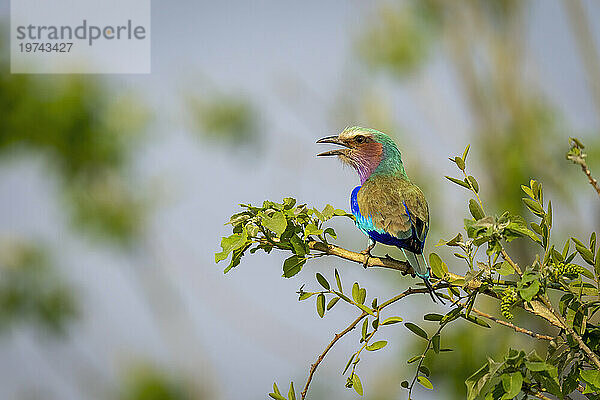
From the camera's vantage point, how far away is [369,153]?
70 cm

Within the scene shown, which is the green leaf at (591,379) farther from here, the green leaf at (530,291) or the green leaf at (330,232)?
the green leaf at (330,232)

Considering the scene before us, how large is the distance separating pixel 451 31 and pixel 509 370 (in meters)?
1.54

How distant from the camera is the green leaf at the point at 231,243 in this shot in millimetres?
457

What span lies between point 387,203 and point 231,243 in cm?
19

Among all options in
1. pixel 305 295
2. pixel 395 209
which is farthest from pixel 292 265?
pixel 395 209

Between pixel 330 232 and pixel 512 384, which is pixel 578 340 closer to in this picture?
pixel 512 384

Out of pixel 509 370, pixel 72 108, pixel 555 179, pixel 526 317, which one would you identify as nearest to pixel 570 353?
pixel 509 370

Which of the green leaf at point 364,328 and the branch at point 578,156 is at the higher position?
the branch at point 578,156

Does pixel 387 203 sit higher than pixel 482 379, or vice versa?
pixel 387 203

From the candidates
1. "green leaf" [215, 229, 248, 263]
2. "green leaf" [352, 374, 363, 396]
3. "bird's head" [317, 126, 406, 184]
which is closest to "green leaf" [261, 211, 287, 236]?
"green leaf" [215, 229, 248, 263]

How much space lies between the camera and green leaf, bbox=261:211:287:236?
445mm

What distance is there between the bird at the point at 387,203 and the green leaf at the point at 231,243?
0.09m

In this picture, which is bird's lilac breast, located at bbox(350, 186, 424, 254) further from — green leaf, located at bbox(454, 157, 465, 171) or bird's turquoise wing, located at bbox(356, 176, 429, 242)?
green leaf, located at bbox(454, 157, 465, 171)

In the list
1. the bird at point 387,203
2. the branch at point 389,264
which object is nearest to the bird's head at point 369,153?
the bird at point 387,203
